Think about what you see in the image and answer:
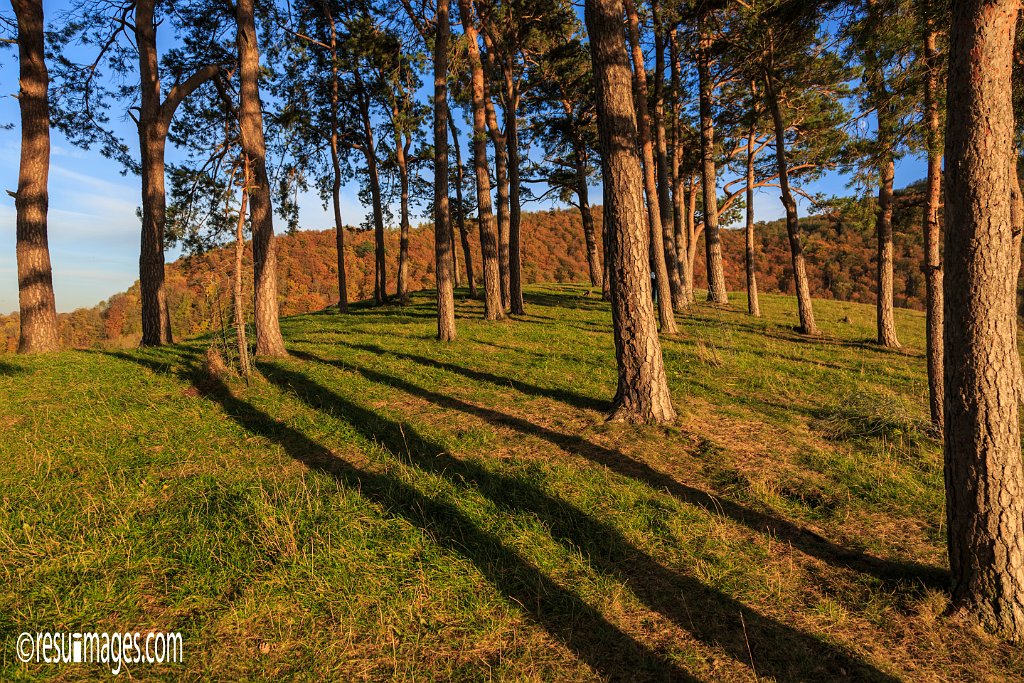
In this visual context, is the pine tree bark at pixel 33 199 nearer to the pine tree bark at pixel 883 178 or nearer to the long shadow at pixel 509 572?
the long shadow at pixel 509 572

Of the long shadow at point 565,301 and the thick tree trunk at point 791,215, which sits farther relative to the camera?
the long shadow at point 565,301

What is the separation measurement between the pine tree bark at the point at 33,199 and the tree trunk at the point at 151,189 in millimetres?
1826

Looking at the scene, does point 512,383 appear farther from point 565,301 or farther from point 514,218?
point 565,301

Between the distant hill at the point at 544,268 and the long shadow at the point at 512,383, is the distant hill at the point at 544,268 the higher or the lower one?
the higher one

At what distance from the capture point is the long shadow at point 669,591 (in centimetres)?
278

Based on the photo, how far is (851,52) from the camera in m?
8.12

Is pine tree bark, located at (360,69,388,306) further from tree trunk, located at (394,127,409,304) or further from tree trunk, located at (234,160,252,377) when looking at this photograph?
tree trunk, located at (234,160,252,377)

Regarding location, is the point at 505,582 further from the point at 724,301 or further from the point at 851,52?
the point at 724,301

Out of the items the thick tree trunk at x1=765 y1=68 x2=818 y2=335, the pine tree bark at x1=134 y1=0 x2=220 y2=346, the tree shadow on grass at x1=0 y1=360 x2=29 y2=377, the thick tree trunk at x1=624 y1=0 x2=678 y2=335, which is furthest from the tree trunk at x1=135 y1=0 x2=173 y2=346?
the thick tree trunk at x1=765 y1=68 x2=818 y2=335

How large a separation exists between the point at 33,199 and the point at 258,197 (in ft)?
20.3

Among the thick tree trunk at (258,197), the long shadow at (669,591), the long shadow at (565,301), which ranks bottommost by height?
the long shadow at (669,591)

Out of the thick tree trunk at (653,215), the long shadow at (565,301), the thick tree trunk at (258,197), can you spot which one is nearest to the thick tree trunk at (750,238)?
the long shadow at (565,301)

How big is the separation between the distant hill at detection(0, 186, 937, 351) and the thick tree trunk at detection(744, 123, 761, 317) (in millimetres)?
2167

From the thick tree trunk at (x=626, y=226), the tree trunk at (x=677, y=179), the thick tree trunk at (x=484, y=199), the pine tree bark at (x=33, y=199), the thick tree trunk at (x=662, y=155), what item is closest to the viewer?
the thick tree trunk at (x=626, y=226)
